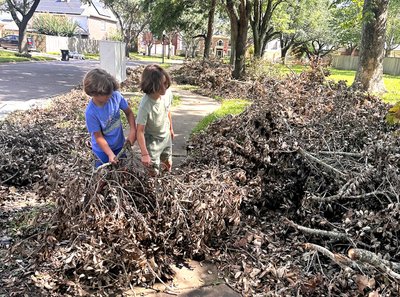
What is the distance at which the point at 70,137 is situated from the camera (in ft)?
18.5

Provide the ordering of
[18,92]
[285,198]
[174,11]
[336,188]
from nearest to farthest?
[336,188]
[285,198]
[18,92]
[174,11]

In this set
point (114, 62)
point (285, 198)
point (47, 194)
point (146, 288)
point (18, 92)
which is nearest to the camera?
point (146, 288)

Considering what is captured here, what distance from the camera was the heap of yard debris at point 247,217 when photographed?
265cm

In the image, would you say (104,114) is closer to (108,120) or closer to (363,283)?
(108,120)

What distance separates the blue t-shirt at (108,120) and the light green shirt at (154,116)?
195 mm

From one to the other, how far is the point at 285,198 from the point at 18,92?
11.2 meters

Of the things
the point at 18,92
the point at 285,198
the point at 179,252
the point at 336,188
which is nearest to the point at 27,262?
the point at 179,252

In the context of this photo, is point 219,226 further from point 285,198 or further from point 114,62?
point 114,62

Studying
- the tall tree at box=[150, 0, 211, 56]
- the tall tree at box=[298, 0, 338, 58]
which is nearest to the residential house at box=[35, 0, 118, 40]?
the tall tree at box=[298, 0, 338, 58]

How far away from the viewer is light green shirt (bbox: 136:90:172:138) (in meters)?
3.50

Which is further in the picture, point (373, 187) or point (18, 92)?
point (18, 92)

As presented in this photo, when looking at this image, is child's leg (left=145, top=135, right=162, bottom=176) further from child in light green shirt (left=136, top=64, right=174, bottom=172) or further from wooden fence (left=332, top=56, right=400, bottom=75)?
wooden fence (left=332, top=56, right=400, bottom=75)

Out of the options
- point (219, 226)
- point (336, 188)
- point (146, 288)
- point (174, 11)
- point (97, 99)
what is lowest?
point (146, 288)

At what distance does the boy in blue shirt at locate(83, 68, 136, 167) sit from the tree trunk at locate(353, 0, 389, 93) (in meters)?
9.75
